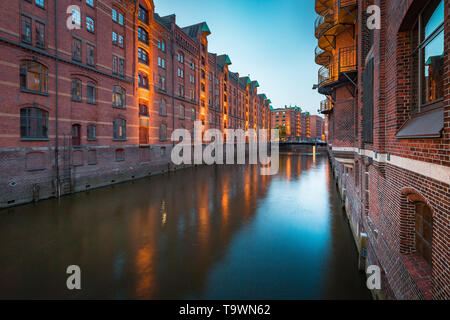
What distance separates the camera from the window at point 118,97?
68.6 ft

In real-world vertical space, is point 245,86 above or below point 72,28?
above

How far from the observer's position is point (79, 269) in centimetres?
696

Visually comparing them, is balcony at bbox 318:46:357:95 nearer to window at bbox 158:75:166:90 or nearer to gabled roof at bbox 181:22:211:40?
window at bbox 158:75:166:90

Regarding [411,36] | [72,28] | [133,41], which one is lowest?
[411,36]

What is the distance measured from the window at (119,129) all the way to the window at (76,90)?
3.89 meters

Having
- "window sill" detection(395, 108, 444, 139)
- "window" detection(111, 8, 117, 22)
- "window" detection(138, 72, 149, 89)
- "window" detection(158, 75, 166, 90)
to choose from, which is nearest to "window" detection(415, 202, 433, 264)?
"window sill" detection(395, 108, 444, 139)

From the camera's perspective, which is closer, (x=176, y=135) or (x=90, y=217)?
(x=90, y=217)

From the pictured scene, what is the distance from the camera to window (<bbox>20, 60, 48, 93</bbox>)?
1397 centimetres

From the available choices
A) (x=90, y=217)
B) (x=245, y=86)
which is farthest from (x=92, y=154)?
(x=245, y=86)

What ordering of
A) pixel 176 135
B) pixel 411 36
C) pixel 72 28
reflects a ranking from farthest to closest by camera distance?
pixel 176 135, pixel 72 28, pixel 411 36

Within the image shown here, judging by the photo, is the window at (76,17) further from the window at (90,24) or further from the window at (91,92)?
the window at (91,92)

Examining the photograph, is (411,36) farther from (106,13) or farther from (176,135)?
(176,135)

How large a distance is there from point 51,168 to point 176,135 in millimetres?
16239

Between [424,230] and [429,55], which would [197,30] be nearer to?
[429,55]
